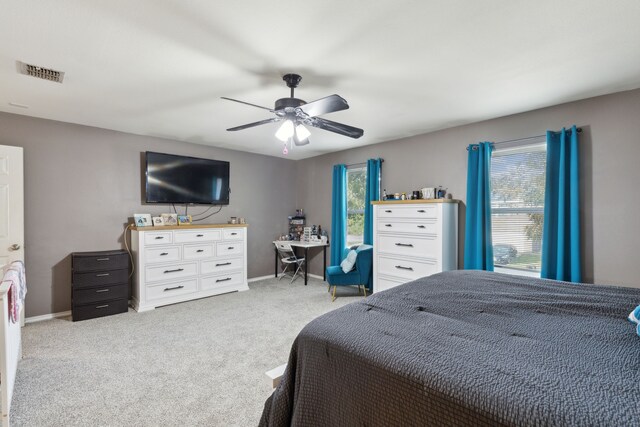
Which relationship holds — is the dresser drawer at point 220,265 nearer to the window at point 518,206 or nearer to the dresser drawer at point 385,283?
the dresser drawer at point 385,283

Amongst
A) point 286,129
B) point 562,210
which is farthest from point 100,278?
point 562,210

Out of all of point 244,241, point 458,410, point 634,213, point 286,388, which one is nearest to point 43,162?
point 244,241

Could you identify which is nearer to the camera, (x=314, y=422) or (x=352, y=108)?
(x=314, y=422)

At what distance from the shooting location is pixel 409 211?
13.0ft

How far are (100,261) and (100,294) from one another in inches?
16.0

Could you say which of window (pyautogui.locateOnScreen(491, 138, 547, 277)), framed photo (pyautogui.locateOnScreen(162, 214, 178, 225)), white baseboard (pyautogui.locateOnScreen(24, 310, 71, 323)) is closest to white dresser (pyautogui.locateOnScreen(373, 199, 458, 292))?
window (pyautogui.locateOnScreen(491, 138, 547, 277))

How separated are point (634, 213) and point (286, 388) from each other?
3500 millimetres

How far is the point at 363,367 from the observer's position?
111cm

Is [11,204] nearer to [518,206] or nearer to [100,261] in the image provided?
[100,261]

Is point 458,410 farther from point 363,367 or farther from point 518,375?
point 363,367

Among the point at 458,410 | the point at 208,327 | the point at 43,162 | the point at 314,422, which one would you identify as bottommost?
the point at 208,327

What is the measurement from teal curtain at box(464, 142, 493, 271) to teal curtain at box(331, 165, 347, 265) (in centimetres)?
216

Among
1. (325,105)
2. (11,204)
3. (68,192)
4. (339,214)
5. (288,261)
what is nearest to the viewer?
(325,105)

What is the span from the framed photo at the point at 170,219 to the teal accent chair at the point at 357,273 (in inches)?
95.6
